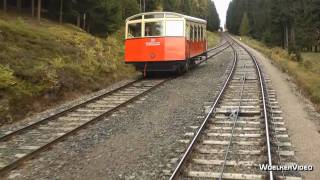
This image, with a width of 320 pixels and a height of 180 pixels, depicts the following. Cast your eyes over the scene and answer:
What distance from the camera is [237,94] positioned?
51.8 feet

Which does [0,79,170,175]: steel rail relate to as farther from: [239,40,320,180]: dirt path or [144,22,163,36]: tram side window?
[144,22,163,36]: tram side window

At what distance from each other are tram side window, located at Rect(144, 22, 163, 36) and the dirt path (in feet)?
19.8

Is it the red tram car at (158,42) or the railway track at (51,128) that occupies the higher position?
the red tram car at (158,42)

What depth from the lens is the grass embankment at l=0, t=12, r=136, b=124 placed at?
13.8 metres

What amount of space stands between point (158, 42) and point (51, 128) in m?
10.2

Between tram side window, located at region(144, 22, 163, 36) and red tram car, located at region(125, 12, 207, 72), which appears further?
tram side window, located at region(144, 22, 163, 36)

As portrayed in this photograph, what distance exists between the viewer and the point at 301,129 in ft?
36.2

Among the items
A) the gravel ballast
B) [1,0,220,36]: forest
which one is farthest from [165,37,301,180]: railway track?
[1,0,220,36]: forest

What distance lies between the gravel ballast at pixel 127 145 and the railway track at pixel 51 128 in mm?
170

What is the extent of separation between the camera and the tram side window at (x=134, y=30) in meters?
21.4

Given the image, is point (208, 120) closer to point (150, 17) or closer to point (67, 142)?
point (67, 142)

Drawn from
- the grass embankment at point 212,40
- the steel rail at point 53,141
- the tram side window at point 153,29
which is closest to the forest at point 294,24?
the grass embankment at point 212,40

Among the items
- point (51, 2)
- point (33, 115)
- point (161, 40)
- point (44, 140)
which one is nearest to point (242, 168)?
point (44, 140)

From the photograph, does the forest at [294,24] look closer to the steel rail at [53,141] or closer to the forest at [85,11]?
the forest at [85,11]
